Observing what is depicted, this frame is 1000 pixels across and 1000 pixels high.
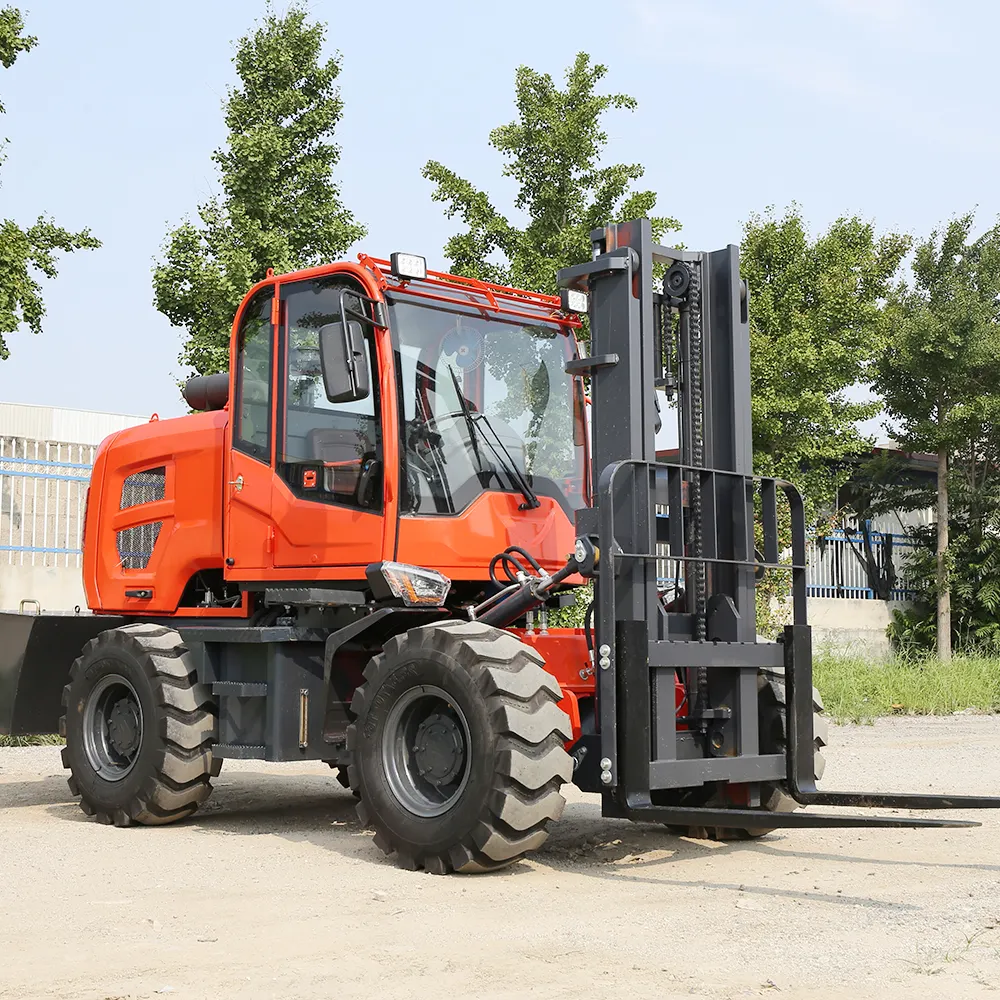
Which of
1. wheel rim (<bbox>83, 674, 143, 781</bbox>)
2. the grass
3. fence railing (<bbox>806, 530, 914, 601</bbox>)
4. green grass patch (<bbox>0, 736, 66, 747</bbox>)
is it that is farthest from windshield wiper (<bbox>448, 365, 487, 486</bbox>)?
fence railing (<bbox>806, 530, 914, 601</bbox>)

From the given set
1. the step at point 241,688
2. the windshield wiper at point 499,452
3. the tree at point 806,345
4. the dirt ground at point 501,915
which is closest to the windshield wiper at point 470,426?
the windshield wiper at point 499,452

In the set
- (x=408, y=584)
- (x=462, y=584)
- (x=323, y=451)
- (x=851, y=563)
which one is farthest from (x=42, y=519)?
(x=851, y=563)

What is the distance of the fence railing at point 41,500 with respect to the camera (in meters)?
16.2

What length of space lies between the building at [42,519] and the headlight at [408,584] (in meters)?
9.66

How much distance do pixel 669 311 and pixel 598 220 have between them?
36.1 ft

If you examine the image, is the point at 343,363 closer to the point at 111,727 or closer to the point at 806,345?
the point at 111,727

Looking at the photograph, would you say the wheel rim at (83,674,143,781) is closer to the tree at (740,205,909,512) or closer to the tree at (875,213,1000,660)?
the tree at (740,205,909,512)

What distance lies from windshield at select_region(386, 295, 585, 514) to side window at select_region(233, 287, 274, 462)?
1113 millimetres

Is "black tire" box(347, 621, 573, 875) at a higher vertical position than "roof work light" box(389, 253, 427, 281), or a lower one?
lower

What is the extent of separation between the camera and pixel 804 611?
24.8ft

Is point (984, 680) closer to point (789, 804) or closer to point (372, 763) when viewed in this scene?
point (789, 804)

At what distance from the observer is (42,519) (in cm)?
1656

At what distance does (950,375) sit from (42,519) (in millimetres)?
14373

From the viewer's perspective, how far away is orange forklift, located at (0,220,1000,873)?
679 centimetres
